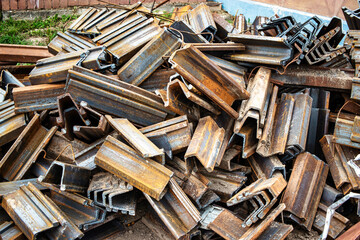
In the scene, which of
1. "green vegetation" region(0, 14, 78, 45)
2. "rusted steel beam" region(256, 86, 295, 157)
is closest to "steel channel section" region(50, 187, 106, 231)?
"rusted steel beam" region(256, 86, 295, 157)

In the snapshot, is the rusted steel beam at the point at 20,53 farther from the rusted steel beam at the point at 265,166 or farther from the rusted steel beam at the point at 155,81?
the rusted steel beam at the point at 265,166

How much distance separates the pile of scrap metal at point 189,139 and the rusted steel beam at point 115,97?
0.01 metres

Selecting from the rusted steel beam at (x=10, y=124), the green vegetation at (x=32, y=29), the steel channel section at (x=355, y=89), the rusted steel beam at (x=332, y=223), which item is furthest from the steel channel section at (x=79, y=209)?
the green vegetation at (x=32, y=29)

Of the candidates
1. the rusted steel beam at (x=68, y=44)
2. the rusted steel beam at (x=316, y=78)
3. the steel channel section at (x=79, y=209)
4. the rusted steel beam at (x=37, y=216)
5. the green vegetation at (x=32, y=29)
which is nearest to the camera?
the rusted steel beam at (x=37, y=216)

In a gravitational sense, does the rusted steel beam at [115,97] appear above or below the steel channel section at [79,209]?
above

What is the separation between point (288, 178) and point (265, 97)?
3.24 ft

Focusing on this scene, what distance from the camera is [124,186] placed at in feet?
10.9

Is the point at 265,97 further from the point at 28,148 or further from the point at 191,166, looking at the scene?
the point at 28,148

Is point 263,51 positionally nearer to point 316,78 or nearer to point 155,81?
point 316,78

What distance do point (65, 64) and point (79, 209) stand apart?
78.5 inches

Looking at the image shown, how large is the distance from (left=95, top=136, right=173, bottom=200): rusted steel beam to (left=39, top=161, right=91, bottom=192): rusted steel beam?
0.22 meters

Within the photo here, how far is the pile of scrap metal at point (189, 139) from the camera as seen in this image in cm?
326

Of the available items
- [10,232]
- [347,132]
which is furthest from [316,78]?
[10,232]

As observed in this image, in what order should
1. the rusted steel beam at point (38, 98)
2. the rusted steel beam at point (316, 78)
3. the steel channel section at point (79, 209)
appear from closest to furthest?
the steel channel section at point (79, 209)
the rusted steel beam at point (316, 78)
the rusted steel beam at point (38, 98)
